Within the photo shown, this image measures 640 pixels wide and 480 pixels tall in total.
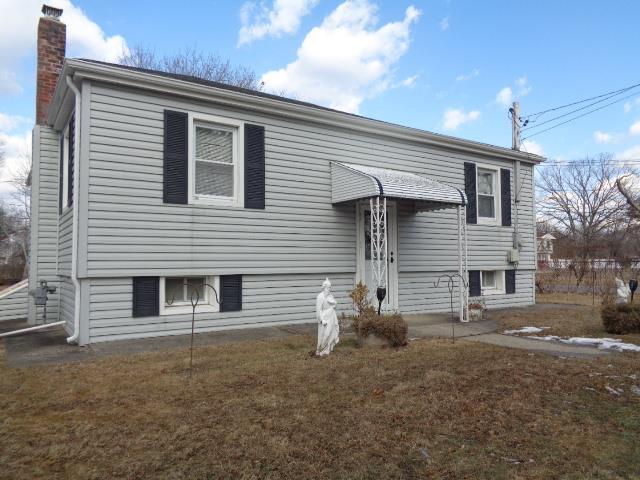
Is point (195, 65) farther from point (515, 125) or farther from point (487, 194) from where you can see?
point (487, 194)

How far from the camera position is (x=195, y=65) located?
82.5ft

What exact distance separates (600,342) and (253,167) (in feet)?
20.2

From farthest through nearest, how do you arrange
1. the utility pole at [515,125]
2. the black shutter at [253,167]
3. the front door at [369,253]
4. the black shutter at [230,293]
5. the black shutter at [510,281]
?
the utility pole at [515,125], the black shutter at [510,281], the front door at [369,253], the black shutter at [253,167], the black shutter at [230,293]

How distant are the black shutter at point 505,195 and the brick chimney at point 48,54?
10.5 metres

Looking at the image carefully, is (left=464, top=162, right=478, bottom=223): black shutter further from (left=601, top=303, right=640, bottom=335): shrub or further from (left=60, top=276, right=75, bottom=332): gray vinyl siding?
(left=60, top=276, right=75, bottom=332): gray vinyl siding

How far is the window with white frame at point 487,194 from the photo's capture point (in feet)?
39.1

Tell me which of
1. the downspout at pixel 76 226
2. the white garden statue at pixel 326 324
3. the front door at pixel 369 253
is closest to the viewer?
the white garden statue at pixel 326 324

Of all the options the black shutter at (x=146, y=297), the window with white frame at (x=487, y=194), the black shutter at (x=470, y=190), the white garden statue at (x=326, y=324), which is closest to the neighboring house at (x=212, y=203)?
the black shutter at (x=146, y=297)

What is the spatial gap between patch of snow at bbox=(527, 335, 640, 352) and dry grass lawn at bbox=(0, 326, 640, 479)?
106 centimetres

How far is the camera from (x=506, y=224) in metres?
12.2

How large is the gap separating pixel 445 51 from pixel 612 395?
10.8m

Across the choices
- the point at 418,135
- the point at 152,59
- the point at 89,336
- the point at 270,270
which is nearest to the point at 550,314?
the point at 418,135

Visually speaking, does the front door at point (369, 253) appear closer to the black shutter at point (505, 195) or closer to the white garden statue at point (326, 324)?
the white garden statue at point (326, 324)

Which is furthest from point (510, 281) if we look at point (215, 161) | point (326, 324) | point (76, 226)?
point (76, 226)
